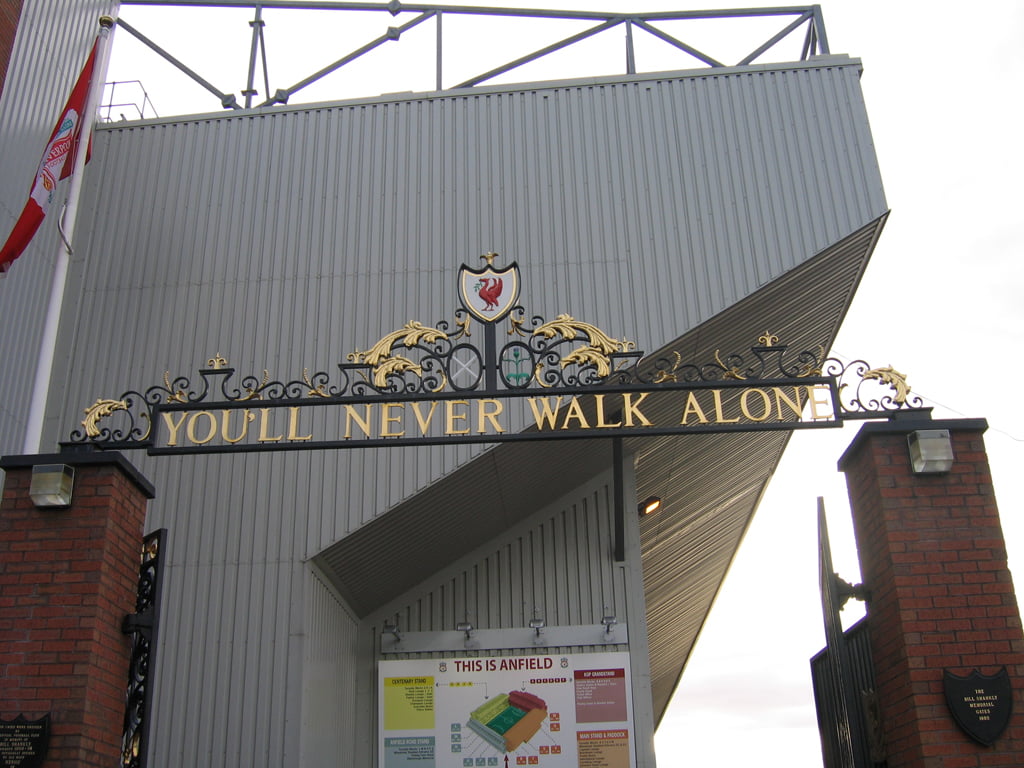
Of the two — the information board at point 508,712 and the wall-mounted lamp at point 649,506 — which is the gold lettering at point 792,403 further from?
the wall-mounted lamp at point 649,506

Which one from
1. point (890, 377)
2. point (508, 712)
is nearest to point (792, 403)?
point (890, 377)

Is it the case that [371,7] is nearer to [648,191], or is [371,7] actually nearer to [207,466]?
[648,191]

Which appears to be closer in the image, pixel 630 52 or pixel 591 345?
pixel 591 345

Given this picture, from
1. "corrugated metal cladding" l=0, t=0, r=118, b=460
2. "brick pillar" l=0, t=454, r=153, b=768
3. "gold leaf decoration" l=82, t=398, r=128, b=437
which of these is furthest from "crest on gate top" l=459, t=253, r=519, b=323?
"corrugated metal cladding" l=0, t=0, r=118, b=460

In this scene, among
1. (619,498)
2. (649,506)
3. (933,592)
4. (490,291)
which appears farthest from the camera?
(649,506)

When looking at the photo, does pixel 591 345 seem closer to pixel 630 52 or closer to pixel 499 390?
pixel 499 390

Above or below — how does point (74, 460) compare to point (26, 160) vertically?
below

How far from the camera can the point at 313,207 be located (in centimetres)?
1217

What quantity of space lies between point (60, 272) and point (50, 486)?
11.7ft

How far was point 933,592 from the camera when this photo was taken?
6.91 m

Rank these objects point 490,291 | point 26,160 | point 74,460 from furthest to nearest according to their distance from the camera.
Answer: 1. point 26,160
2. point 490,291
3. point 74,460

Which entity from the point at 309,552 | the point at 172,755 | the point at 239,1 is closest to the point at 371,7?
the point at 239,1

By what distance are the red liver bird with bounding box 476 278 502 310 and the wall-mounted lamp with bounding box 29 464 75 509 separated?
9.97 ft

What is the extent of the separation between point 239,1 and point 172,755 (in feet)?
29.1
